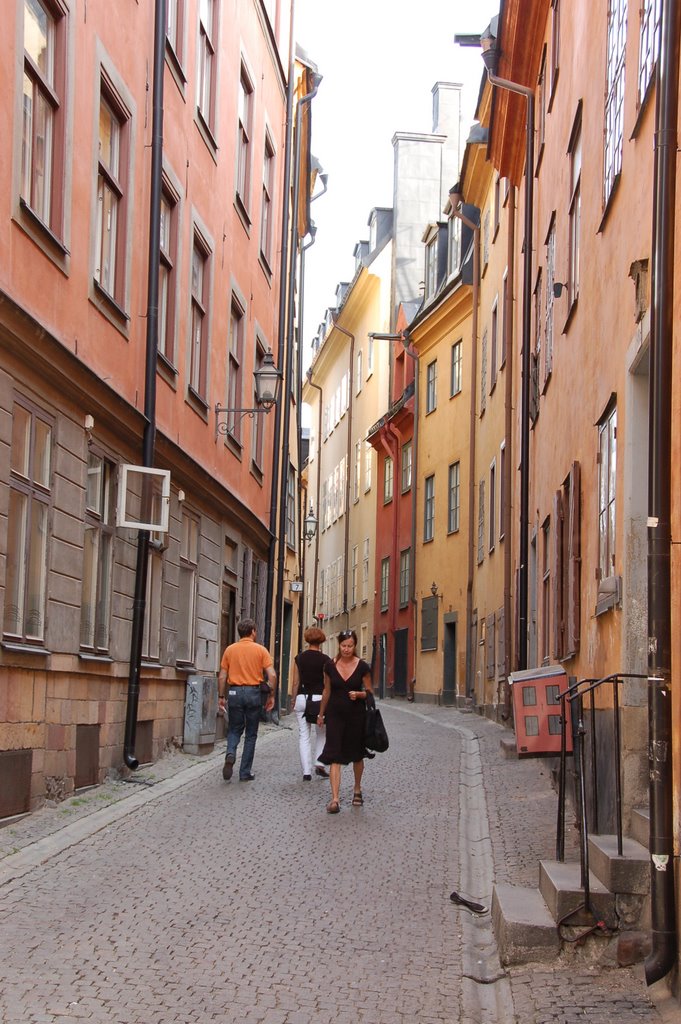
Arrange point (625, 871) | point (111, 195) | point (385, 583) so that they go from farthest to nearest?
point (385, 583)
point (111, 195)
point (625, 871)

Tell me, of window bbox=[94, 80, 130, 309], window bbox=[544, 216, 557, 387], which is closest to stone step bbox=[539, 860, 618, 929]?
window bbox=[94, 80, 130, 309]

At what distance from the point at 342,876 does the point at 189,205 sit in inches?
412

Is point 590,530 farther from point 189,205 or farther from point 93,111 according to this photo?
point 189,205

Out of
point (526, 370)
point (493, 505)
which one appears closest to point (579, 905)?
point (526, 370)

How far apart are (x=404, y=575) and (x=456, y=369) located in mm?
7412

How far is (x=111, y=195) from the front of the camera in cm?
1348

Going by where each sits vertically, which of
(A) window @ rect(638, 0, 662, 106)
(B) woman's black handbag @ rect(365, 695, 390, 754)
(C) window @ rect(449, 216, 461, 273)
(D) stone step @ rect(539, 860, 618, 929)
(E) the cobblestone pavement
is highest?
(C) window @ rect(449, 216, 461, 273)

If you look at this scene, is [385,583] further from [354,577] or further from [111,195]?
[111,195]

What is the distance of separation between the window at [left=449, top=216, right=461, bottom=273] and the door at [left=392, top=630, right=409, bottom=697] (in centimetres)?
982

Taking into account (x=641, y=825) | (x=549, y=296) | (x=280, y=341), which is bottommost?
(x=641, y=825)

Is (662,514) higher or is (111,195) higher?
(111,195)

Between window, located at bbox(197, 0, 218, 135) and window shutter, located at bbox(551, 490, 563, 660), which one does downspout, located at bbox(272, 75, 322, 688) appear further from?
window shutter, located at bbox(551, 490, 563, 660)

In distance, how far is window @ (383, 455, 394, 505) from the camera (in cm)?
4062

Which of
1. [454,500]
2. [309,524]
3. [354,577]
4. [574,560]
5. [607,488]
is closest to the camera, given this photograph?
[607,488]
